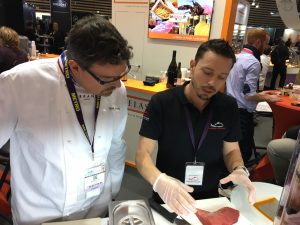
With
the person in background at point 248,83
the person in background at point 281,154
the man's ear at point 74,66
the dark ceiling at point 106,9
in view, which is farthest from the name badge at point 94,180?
the dark ceiling at point 106,9

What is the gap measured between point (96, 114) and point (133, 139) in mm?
1839

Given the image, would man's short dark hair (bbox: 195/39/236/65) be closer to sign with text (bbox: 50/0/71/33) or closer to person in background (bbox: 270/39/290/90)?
person in background (bbox: 270/39/290/90)

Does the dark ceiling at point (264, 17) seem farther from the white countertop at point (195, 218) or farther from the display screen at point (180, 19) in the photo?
the white countertop at point (195, 218)

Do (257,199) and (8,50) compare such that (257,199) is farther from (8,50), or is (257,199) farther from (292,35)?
(292,35)

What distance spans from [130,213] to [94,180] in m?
0.29

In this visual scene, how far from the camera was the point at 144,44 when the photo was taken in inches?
143

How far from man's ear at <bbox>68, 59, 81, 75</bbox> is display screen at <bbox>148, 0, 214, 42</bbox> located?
2.27m

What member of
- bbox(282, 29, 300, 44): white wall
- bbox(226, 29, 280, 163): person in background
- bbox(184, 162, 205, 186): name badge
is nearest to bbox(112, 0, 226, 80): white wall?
bbox(226, 29, 280, 163): person in background

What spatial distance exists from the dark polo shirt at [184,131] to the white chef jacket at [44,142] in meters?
0.32

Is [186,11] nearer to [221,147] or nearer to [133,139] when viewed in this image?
[133,139]

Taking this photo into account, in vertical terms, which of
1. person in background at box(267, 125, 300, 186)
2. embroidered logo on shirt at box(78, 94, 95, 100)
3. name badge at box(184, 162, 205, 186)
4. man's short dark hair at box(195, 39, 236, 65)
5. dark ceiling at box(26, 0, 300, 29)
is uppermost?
dark ceiling at box(26, 0, 300, 29)

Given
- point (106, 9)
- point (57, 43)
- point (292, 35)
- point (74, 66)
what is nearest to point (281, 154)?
point (74, 66)

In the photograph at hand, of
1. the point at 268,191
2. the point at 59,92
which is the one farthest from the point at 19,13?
the point at 268,191

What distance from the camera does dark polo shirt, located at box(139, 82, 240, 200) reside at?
149 centimetres
